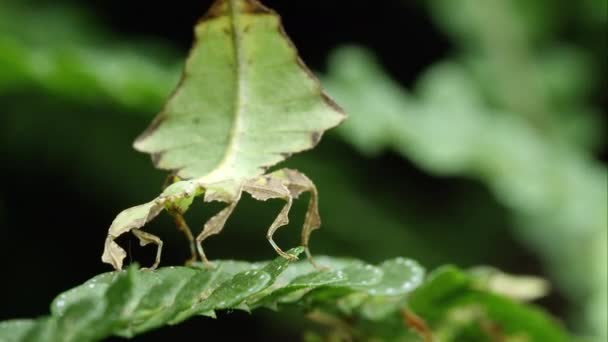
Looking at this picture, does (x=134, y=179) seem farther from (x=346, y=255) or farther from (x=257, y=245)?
(x=346, y=255)

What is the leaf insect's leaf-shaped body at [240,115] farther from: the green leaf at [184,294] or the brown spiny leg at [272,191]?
the green leaf at [184,294]

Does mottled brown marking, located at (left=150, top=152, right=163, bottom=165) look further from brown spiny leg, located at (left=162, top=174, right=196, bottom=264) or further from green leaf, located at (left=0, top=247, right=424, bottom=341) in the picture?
green leaf, located at (left=0, top=247, right=424, bottom=341)

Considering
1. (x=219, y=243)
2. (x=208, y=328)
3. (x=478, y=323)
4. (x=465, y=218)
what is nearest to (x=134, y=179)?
(x=219, y=243)

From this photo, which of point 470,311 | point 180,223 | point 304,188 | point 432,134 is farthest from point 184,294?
point 432,134

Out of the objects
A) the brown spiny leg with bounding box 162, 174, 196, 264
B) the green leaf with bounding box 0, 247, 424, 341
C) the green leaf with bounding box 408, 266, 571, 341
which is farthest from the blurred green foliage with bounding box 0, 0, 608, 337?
the green leaf with bounding box 0, 247, 424, 341

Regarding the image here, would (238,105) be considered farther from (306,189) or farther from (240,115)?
(306,189)

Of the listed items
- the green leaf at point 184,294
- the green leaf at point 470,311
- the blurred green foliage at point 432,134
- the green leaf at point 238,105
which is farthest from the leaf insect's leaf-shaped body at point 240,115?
the blurred green foliage at point 432,134
